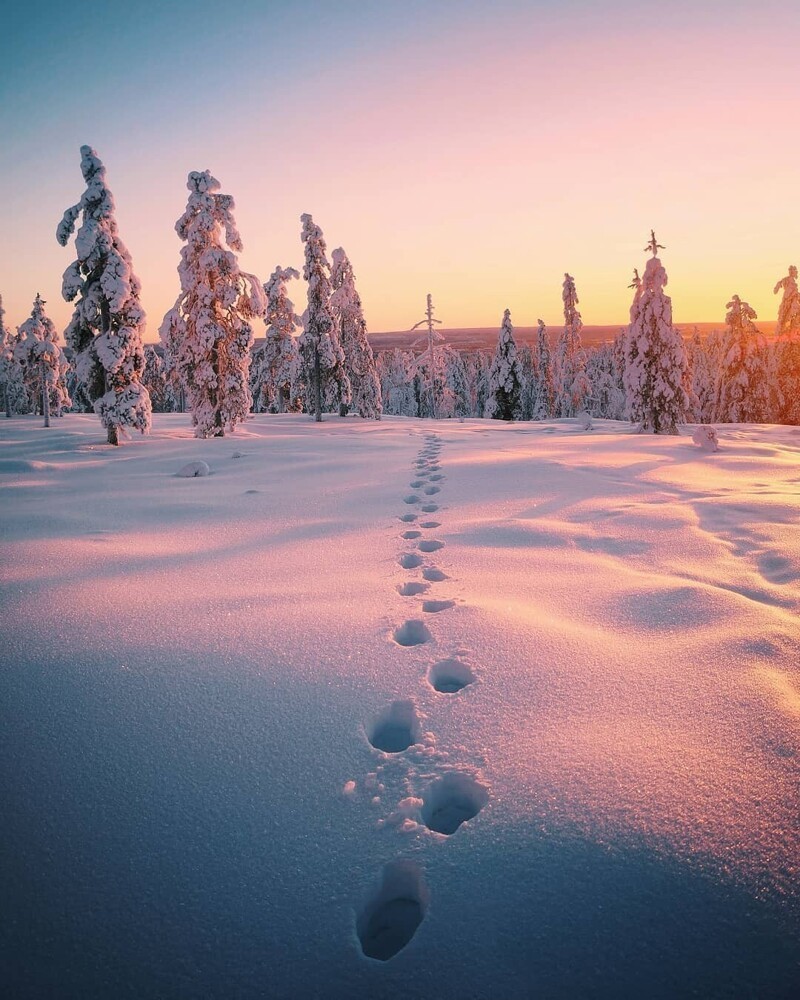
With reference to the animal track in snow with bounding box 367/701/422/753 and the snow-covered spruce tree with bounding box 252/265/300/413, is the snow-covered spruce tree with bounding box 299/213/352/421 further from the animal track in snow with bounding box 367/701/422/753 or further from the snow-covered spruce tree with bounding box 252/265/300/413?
the animal track in snow with bounding box 367/701/422/753

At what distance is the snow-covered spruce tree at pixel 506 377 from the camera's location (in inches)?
1497

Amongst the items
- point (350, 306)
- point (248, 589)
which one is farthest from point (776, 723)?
point (350, 306)

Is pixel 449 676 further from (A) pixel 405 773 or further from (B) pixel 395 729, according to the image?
(A) pixel 405 773

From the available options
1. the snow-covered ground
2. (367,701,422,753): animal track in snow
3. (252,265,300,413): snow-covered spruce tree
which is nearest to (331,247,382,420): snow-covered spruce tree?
(252,265,300,413): snow-covered spruce tree

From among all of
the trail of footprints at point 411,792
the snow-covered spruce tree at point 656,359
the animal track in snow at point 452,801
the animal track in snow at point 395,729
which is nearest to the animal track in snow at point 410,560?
the trail of footprints at point 411,792

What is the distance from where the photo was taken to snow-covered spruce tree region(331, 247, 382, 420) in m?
30.1

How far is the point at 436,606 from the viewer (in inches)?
141

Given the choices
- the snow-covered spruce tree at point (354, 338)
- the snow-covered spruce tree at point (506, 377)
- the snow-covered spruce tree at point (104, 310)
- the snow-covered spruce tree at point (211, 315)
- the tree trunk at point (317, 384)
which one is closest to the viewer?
the snow-covered spruce tree at point (104, 310)

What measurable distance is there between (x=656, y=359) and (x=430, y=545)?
2471 centimetres

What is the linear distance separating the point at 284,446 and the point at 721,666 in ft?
42.8

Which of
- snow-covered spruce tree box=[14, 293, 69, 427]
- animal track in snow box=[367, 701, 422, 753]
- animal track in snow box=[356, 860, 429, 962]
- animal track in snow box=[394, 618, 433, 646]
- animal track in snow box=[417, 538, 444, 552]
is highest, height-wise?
snow-covered spruce tree box=[14, 293, 69, 427]

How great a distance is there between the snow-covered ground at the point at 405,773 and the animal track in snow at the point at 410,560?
4 cm

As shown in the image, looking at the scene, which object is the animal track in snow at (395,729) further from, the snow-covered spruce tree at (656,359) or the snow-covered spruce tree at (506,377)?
the snow-covered spruce tree at (506,377)

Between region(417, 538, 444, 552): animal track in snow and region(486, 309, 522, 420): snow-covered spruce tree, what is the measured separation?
35.1 m
